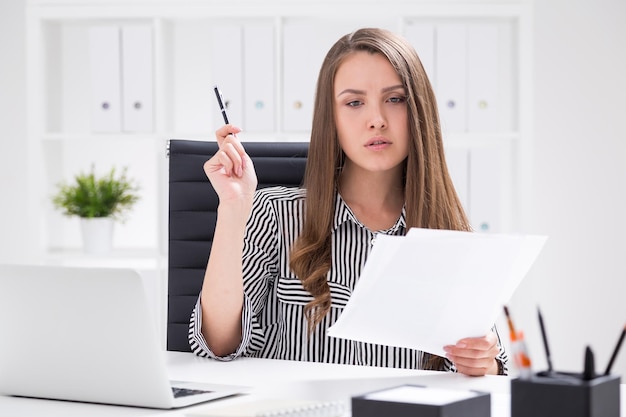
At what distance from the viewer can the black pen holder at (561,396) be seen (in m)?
0.86

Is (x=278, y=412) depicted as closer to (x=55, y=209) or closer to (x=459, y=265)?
(x=459, y=265)

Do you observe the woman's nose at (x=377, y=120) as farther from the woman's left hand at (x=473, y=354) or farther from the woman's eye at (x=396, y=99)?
the woman's left hand at (x=473, y=354)

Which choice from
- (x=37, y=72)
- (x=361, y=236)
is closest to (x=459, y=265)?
(x=361, y=236)

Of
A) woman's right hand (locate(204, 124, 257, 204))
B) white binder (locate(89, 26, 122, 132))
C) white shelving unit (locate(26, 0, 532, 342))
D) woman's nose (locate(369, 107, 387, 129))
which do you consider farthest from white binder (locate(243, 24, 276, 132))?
woman's right hand (locate(204, 124, 257, 204))

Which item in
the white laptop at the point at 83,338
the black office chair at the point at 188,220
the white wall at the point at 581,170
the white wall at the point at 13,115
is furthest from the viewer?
the white wall at the point at 13,115

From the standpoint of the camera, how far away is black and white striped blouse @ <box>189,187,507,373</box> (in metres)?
1.67

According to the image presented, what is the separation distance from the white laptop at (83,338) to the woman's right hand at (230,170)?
456mm

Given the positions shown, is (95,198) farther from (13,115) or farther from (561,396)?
(561,396)

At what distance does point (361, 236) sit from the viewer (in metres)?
1.73

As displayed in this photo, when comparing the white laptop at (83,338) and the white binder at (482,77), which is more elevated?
the white binder at (482,77)

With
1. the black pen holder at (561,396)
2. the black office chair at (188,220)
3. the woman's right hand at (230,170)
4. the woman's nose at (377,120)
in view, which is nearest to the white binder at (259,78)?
the black office chair at (188,220)

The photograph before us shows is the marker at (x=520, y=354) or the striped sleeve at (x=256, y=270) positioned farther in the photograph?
the striped sleeve at (x=256, y=270)

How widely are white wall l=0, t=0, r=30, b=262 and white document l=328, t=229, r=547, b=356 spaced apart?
8.43 ft

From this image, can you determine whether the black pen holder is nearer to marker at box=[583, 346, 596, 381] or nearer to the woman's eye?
marker at box=[583, 346, 596, 381]
